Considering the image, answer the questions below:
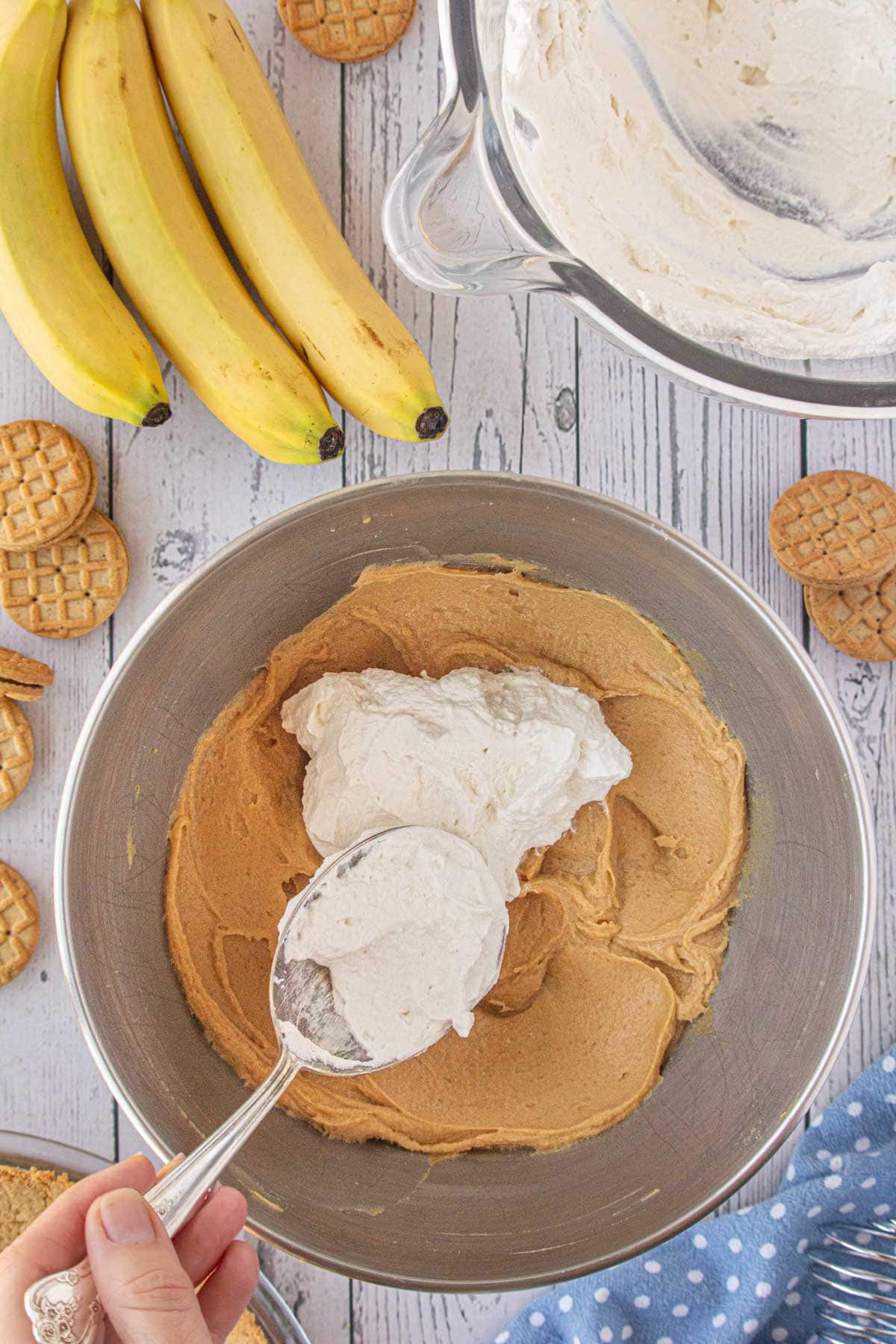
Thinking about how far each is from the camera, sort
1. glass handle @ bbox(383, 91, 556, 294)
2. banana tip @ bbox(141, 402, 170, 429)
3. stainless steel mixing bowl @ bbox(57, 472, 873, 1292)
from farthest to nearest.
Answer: banana tip @ bbox(141, 402, 170, 429)
stainless steel mixing bowl @ bbox(57, 472, 873, 1292)
glass handle @ bbox(383, 91, 556, 294)

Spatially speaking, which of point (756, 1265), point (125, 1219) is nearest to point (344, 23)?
point (125, 1219)

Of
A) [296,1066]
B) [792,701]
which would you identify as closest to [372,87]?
[792,701]

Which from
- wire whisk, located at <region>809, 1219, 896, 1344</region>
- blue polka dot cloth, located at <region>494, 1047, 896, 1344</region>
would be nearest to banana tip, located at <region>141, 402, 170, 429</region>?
blue polka dot cloth, located at <region>494, 1047, 896, 1344</region>

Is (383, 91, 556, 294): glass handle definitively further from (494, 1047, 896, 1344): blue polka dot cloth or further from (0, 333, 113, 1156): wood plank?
(494, 1047, 896, 1344): blue polka dot cloth

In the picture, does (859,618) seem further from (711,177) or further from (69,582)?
(69,582)

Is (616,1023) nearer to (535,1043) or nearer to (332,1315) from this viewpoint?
(535,1043)

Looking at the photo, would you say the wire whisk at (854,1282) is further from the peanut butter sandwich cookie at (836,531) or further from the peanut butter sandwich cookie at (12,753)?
the peanut butter sandwich cookie at (12,753)

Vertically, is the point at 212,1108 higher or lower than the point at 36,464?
lower
